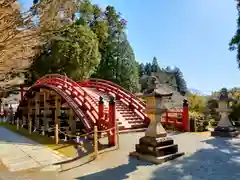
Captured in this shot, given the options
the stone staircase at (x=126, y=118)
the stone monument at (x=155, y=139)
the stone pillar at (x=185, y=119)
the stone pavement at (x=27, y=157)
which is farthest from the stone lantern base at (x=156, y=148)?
the stone pillar at (x=185, y=119)

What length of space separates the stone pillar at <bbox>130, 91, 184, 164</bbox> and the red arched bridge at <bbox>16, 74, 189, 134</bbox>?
3.82 m

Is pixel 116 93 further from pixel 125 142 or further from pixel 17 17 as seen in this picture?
pixel 17 17

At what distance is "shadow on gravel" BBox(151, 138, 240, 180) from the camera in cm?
545

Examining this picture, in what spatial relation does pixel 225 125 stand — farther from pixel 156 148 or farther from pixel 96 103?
pixel 96 103

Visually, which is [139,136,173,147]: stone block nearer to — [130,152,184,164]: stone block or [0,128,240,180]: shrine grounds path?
[130,152,184,164]: stone block

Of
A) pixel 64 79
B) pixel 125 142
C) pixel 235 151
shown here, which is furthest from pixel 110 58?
pixel 235 151

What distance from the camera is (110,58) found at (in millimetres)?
30906

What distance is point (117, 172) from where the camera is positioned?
6.03 meters

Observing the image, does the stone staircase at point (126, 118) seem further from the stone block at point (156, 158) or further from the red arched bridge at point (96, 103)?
the stone block at point (156, 158)

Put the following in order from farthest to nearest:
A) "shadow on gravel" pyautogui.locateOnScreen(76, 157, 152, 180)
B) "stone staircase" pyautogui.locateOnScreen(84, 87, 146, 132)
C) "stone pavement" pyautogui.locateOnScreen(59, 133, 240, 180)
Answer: "stone staircase" pyautogui.locateOnScreen(84, 87, 146, 132)
"shadow on gravel" pyautogui.locateOnScreen(76, 157, 152, 180)
"stone pavement" pyautogui.locateOnScreen(59, 133, 240, 180)

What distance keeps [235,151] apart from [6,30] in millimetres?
7098

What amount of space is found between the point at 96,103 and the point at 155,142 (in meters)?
6.09

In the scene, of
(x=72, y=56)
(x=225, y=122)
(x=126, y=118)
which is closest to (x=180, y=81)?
(x=72, y=56)

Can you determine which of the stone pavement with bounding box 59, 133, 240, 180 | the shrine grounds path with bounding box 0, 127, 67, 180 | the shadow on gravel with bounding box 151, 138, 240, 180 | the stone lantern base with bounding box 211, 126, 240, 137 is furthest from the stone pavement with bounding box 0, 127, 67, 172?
the stone lantern base with bounding box 211, 126, 240, 137
